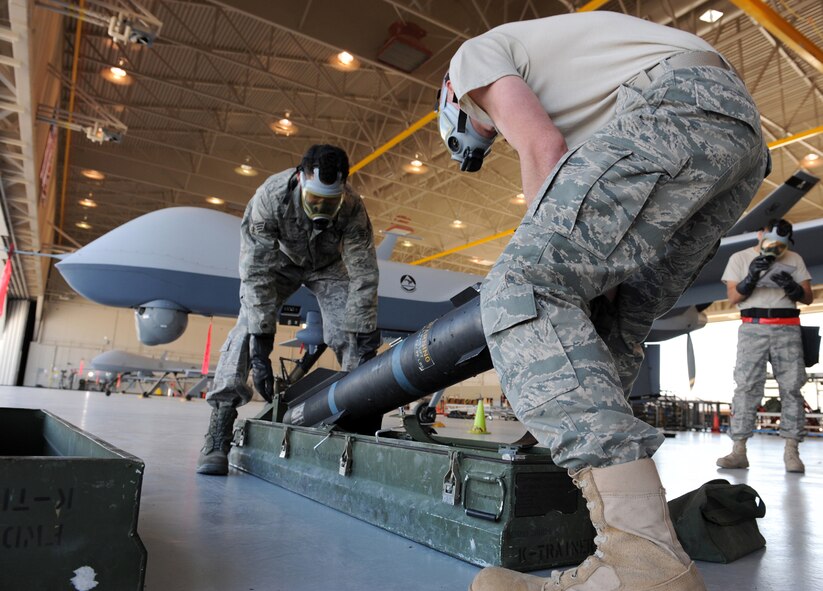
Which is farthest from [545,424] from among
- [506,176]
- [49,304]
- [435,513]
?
[49,304]

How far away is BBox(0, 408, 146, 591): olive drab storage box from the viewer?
95 centimetres

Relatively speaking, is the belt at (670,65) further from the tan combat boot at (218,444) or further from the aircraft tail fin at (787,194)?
the aircraft tail fin at (787,194)

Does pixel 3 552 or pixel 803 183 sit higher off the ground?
pixel 803 183

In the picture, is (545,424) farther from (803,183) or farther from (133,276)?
(133,276)

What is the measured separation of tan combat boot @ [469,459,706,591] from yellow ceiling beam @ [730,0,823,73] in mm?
10068

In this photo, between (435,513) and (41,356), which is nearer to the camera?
(435,513)

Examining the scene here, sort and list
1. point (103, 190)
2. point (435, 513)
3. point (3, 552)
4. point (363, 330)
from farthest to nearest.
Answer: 1. point (103, 190)
2. point (363, 330)
3. point (435, 513)
4. point (3, 552)

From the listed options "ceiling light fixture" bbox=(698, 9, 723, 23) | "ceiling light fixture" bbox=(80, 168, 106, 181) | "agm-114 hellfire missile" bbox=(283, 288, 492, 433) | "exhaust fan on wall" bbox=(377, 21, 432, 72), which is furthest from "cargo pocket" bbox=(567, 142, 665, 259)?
"ceiling light fixture" bbox=(80, 168, 106, 181)

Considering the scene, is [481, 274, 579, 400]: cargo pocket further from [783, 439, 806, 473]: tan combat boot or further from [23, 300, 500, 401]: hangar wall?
[23, 300, 500, 401]: hangar wall

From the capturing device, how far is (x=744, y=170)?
1289mm

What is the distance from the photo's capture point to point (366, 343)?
333cm

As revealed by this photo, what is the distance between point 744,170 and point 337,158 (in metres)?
2.00

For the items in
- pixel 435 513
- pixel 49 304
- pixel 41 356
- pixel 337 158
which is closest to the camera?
pixel 435 513

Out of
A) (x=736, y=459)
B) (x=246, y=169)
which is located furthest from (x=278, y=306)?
(x=246, y=169)
